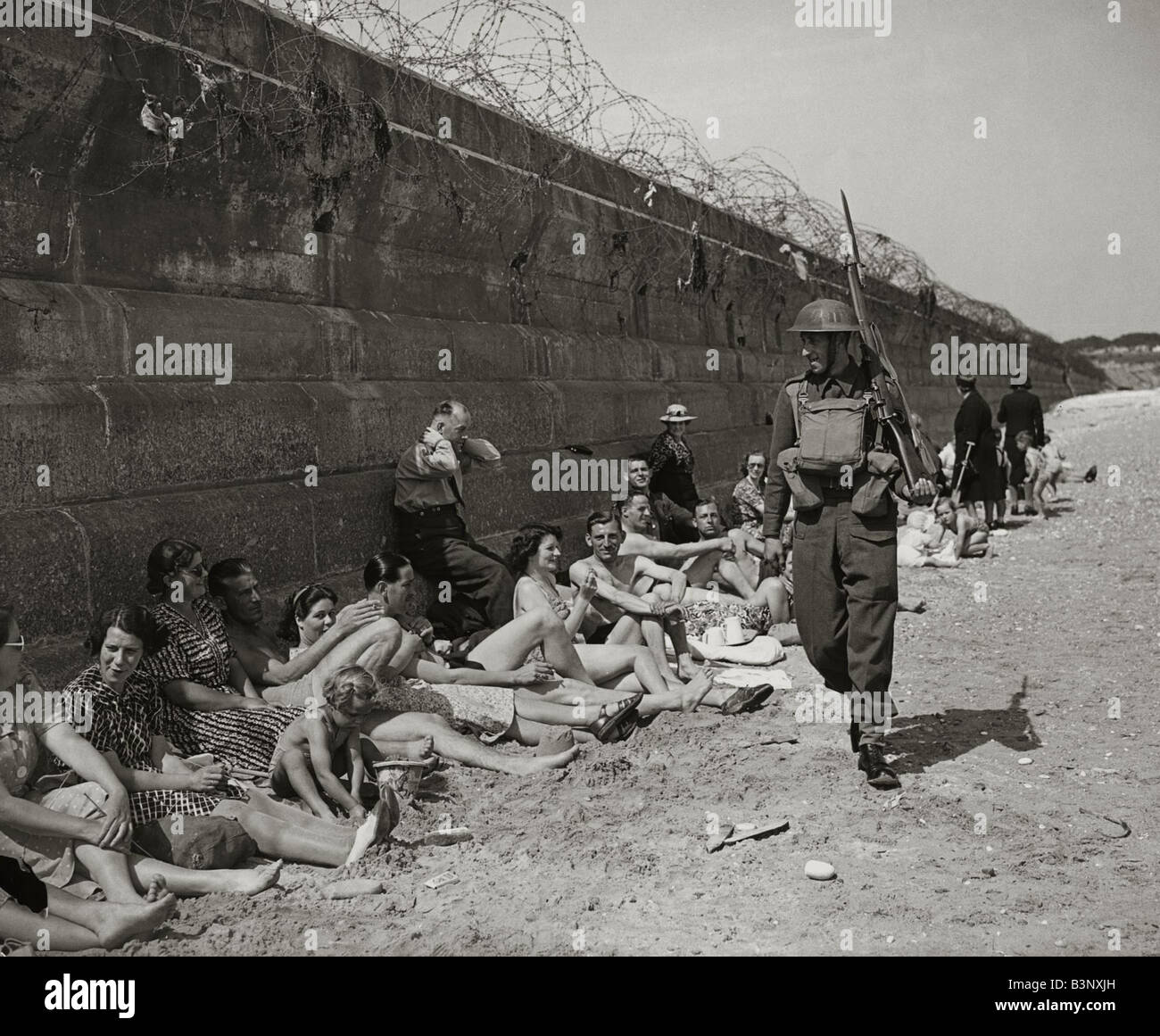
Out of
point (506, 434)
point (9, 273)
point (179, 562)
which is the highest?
point (9, 273)

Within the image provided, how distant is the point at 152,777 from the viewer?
13.5 feet

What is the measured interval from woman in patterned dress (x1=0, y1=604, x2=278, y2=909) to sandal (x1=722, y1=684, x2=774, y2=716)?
274cm

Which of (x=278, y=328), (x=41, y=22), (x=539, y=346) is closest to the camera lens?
(x=41, y=22)

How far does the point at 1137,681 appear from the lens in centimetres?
661

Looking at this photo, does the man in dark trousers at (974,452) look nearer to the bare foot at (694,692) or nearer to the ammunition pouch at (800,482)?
the bare foot at (694,692)

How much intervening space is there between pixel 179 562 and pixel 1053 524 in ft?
39.1

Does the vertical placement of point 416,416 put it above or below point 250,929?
above

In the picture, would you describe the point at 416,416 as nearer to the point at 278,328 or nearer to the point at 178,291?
the point at 278,328

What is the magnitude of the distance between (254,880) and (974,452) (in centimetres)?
1116

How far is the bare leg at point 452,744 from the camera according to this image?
5.16 meters

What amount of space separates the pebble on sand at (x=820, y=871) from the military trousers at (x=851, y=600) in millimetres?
1054

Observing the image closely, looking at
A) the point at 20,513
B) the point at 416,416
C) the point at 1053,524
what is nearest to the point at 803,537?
the point at 416,416

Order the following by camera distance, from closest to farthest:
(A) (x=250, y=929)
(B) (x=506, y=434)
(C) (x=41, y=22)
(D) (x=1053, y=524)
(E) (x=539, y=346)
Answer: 1. (A) (x=250, y=929)
2. (C) (x=41, y=22)
3. (B) (x=506, y=434)
4. (E) (x=539, y=346)
5. (D) (x=1053, y=524)

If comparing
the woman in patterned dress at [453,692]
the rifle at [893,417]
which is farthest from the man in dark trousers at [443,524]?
the rifle at [893,417]
